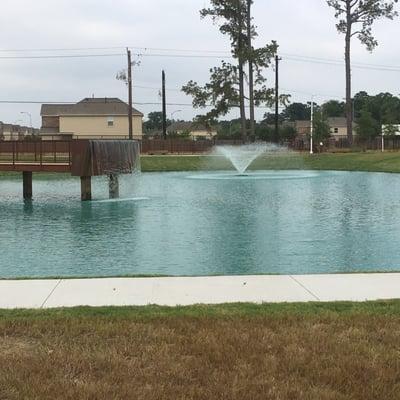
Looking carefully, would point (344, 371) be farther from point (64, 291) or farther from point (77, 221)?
point (77, 221)

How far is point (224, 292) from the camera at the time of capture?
7.46 metres

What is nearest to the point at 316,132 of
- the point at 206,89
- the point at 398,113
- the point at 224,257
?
the point at 206,89

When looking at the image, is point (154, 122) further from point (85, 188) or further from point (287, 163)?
point (85, 188)

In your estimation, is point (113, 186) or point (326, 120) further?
point (326, 120)

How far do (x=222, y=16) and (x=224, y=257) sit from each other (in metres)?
54.0

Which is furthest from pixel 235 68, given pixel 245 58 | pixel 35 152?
pixel 35 152

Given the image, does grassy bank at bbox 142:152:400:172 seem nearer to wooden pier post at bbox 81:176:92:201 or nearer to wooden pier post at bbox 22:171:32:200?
wooden pier post at bbox 22:171:32:200

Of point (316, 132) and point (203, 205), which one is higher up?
point (316, 132)

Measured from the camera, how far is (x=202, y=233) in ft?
47.2

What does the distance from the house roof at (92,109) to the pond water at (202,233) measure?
54759 mm

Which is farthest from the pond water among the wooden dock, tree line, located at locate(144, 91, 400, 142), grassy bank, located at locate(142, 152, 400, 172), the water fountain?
tree line, located at locate(144, 91, 400, 142)

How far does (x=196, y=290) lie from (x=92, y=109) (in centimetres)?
7505

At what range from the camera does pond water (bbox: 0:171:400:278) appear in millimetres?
10531

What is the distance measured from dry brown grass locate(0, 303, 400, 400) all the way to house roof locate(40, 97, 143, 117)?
242ft
